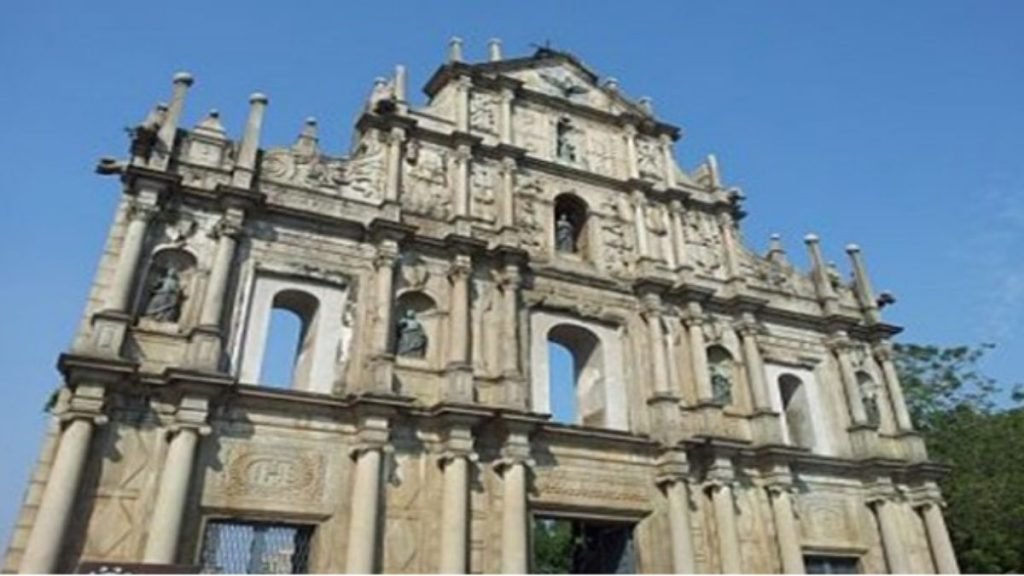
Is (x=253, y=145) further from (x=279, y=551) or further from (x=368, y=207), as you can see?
(x=279, y=551)

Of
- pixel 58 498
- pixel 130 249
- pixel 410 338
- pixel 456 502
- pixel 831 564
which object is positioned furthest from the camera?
pixel 831 564

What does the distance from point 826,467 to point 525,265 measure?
719cm

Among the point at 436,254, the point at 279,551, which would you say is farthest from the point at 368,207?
the point at 279,551

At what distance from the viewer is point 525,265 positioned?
14.3m

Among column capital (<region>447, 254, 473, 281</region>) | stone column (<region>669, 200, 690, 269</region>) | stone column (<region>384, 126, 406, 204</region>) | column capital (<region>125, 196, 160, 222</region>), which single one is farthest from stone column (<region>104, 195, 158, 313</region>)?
stone column (<region>669, 200, 690, 269</region>)

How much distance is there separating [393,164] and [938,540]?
12.7 meters

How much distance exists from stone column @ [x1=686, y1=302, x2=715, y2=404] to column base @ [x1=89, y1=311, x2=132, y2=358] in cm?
981

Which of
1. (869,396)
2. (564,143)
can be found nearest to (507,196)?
(564,143)

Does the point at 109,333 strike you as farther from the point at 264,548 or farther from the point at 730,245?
the point at 730,245

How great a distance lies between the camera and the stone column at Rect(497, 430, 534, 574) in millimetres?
11109

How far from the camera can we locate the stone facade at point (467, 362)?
33.7 feet

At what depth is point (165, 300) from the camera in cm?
1139

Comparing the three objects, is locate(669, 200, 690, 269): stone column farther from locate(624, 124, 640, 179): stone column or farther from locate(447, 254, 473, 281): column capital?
locate(447, 254, 473, 281): column capital

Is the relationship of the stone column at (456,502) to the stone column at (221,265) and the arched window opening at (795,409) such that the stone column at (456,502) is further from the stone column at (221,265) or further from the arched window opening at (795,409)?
the arched window opening at (795,409)
